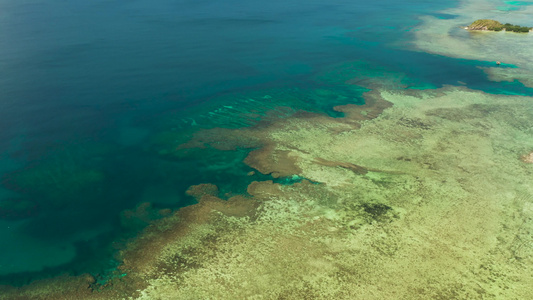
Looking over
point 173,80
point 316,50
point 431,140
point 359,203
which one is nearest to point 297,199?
point 359,203

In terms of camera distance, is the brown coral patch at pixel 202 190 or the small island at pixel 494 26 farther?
the small island at pixel 494 26

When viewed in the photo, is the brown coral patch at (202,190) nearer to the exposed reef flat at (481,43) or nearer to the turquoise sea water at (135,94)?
the turquoise sea water at (135,94)

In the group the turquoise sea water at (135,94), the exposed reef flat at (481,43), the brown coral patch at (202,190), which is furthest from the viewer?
the exposed reef flat at (481,43)

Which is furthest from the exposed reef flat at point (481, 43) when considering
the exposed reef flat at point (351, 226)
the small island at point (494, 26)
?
the exposed reef flat at point (351, 226)

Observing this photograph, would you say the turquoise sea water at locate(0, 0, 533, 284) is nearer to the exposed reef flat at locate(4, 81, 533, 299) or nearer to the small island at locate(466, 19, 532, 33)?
the exposed reef flat at locate(4, 81, 533, 299)

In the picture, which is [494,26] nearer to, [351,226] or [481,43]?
[481,43]

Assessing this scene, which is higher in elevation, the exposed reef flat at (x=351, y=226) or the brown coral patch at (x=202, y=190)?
the brown coral patch at (x=202, y=190)
